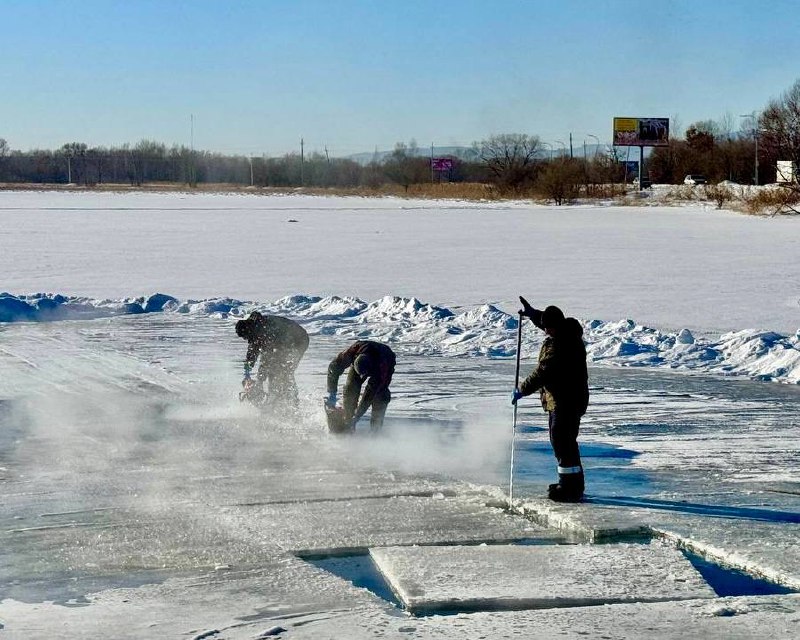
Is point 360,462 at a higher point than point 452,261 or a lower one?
lower

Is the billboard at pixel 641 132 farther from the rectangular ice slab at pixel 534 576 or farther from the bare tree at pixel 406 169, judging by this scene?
the rectangular ice slab at pixel 534 576

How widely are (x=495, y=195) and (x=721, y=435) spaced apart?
83.9 m

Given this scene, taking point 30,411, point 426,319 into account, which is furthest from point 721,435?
point 426,319

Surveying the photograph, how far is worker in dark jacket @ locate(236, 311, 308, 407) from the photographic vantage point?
11461mm

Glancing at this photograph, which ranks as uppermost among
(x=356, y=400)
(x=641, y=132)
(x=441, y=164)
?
(x=641, y=132)

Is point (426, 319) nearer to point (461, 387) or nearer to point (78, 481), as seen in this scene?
point (461, 387)

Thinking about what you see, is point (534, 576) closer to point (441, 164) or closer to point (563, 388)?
point (563, 388)

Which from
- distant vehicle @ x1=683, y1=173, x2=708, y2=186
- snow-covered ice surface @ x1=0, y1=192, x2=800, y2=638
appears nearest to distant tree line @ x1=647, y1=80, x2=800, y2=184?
distant vehicle @ x1=683, y1=173, x2=708, y2=186

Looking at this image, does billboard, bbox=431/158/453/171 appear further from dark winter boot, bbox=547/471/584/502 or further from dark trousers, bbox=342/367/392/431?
dark winter boot, bbox=547/471/584/502

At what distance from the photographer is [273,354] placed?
11539 millimetres

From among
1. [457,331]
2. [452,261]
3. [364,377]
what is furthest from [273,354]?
[452,261]

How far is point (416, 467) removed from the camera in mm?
9438

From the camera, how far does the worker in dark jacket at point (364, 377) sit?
10195mm

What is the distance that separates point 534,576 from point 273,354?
5.48m
